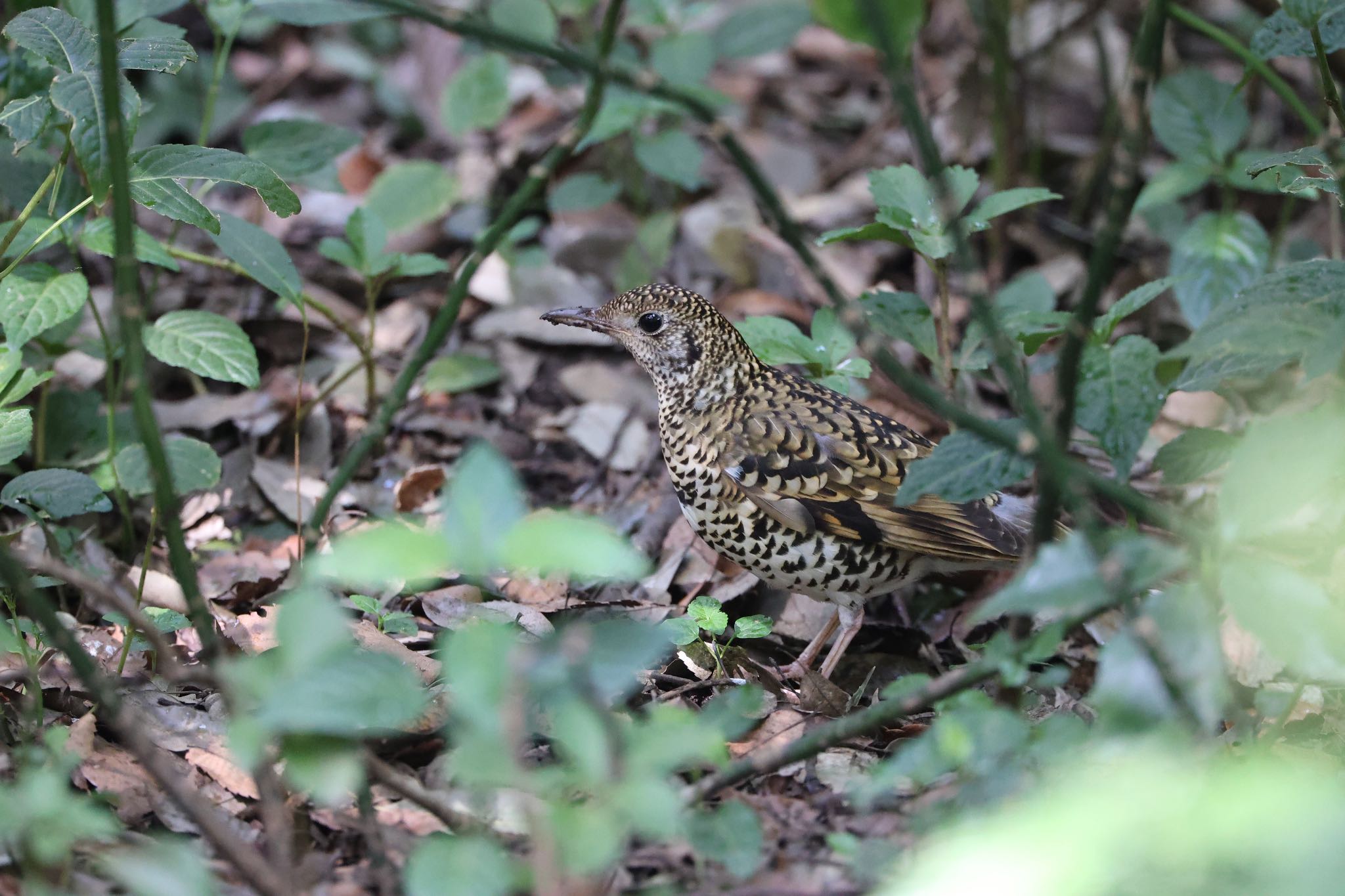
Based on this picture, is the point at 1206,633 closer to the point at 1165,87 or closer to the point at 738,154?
the point at 738,154

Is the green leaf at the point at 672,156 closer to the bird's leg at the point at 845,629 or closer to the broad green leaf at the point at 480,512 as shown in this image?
the bird's leg at the point at 845,629

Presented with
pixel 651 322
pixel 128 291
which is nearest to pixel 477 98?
pixel 651 322

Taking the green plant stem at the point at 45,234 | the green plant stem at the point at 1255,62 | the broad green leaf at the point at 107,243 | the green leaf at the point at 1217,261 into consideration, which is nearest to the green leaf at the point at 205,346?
the broad green leaf at the point at 107,243

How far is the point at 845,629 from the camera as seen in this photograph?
13.7 ft

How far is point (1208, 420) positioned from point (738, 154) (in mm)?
3714

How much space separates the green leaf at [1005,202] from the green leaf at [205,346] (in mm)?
2228

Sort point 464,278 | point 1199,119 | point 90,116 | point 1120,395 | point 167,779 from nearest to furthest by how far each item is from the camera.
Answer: point 167,779
point 464,278
point 90,116
point 1120,395
point 1199,119

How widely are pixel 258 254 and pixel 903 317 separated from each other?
2.09 meters

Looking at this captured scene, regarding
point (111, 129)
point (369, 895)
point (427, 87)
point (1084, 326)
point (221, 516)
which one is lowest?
point (221, 516)

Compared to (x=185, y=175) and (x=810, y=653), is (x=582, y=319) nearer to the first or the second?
(x=810, y=653)

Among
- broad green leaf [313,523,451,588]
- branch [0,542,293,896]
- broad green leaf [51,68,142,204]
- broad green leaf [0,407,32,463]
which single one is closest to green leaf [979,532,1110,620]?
broad green leaf [313,523,451,588]

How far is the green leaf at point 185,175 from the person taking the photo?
3182mm

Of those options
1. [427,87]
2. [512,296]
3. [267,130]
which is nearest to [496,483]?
[267,130]

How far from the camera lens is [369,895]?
255 cm
